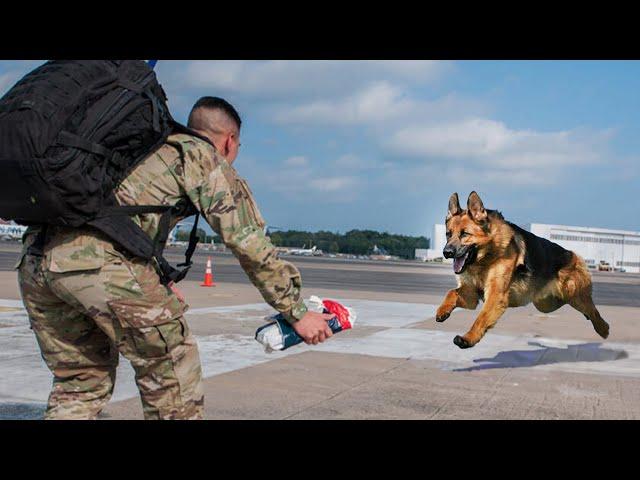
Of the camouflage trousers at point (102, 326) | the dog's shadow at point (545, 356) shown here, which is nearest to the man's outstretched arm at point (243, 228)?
the camouflage trousers at point (102, 326)

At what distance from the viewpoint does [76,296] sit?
3104mm

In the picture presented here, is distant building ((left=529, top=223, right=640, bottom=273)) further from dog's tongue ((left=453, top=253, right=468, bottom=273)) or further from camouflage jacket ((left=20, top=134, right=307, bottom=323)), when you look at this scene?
camouflage jacket ((left=20, top=134, right=307, bottom=323))

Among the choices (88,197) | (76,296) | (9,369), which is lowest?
(9,369)

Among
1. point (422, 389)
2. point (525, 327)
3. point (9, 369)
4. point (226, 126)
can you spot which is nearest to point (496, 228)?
point (226, 126)

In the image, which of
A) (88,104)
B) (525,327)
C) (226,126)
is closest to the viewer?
(88,104)

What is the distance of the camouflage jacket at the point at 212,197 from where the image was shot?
309 cm

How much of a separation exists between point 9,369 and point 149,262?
4.69m

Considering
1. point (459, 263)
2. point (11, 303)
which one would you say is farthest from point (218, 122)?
point (11, 303)

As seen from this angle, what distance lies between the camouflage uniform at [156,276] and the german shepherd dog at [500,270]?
818 mm

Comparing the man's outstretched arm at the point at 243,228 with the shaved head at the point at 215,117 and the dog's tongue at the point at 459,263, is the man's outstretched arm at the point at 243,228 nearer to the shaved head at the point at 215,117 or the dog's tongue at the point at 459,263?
the shaved head at the point at 215,117

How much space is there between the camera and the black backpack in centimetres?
272
